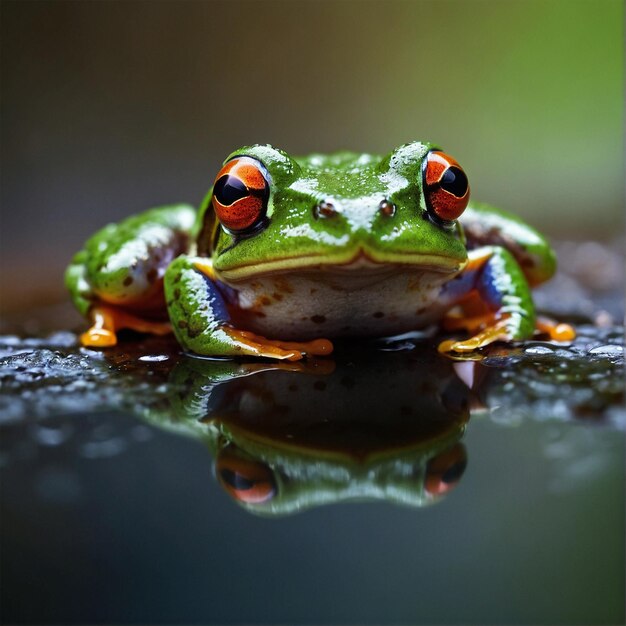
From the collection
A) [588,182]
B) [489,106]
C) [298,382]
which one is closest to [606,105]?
[588,182]

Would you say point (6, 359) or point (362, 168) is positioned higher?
point (362, 168)

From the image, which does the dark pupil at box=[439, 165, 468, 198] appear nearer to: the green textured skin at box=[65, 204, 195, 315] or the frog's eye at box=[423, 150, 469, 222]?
the frog's eye at box=[423, 150, 469, 222]

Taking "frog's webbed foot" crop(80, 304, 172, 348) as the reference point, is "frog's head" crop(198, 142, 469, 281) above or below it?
above

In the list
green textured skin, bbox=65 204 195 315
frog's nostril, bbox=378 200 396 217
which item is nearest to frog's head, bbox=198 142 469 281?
frog's nostril, bbox=378 200 396 217

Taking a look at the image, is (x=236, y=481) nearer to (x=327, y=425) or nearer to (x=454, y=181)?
(x=327, y=425)

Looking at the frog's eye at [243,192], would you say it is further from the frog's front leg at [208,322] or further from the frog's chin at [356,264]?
the frog's front leg at [208,322]

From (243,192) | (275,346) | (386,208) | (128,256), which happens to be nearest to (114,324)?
(128,256)

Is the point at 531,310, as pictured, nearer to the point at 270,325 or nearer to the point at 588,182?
the point at 270,325
